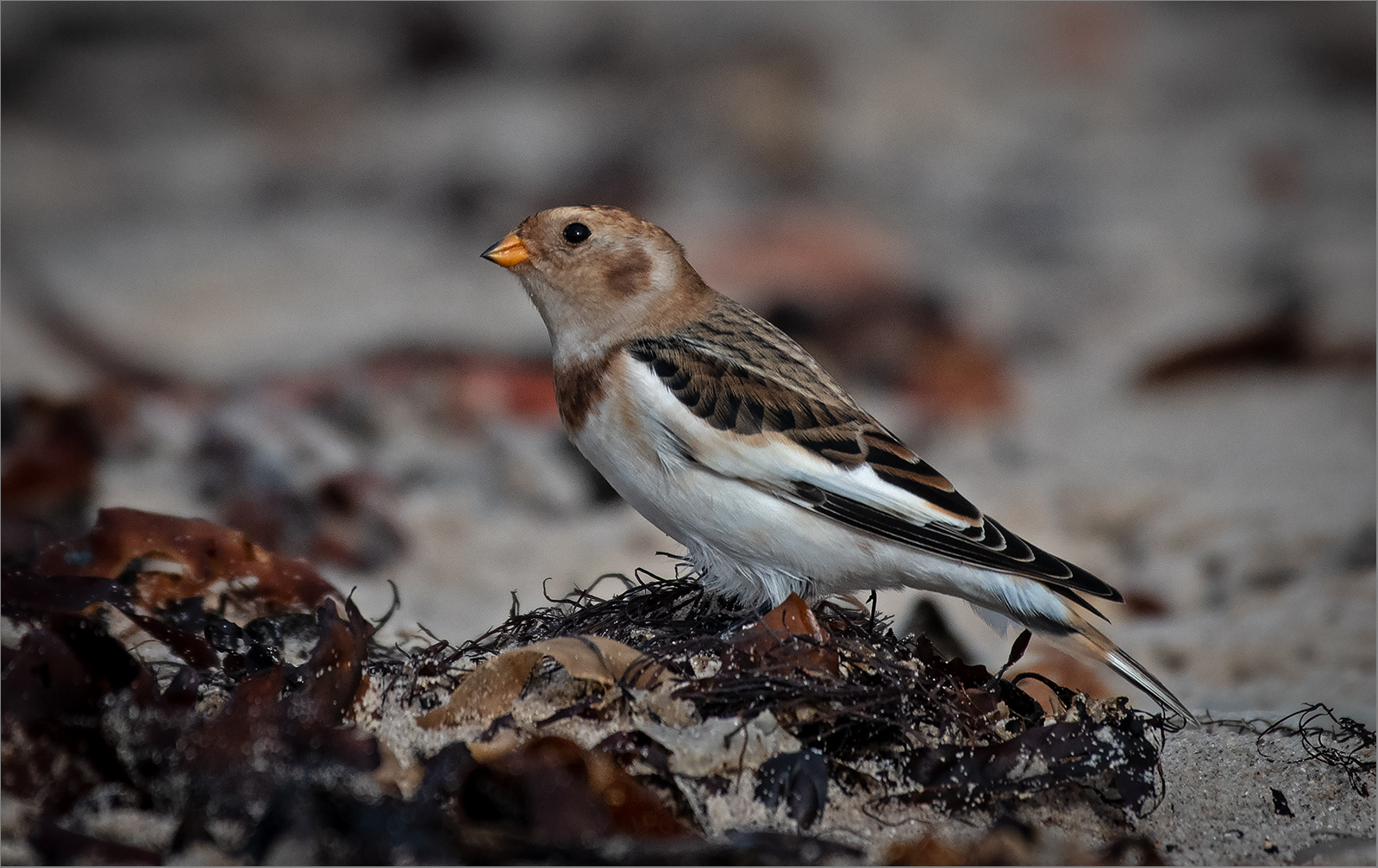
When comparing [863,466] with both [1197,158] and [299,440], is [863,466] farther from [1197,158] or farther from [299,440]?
[1197,158]

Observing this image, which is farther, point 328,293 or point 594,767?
point 328,293

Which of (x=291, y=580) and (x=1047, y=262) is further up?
(x=1047, y=262)

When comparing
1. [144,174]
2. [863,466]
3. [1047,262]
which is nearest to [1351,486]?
[863,466]

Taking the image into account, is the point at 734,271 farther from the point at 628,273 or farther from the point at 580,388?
the point at 580,388

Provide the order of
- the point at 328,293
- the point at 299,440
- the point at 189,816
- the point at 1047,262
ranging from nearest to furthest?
the point at 189,816 → the point at 299,440 → the point at 328,293 → the point at 1047,262

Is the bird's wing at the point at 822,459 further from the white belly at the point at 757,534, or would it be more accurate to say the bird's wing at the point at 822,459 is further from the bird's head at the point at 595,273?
the bird's head at the point at 595,273

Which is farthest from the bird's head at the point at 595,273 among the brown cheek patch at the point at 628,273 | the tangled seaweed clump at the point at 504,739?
the tangled seaweed clump at the point at 504,739

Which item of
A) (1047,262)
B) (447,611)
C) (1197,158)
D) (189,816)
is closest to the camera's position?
(189,816)
